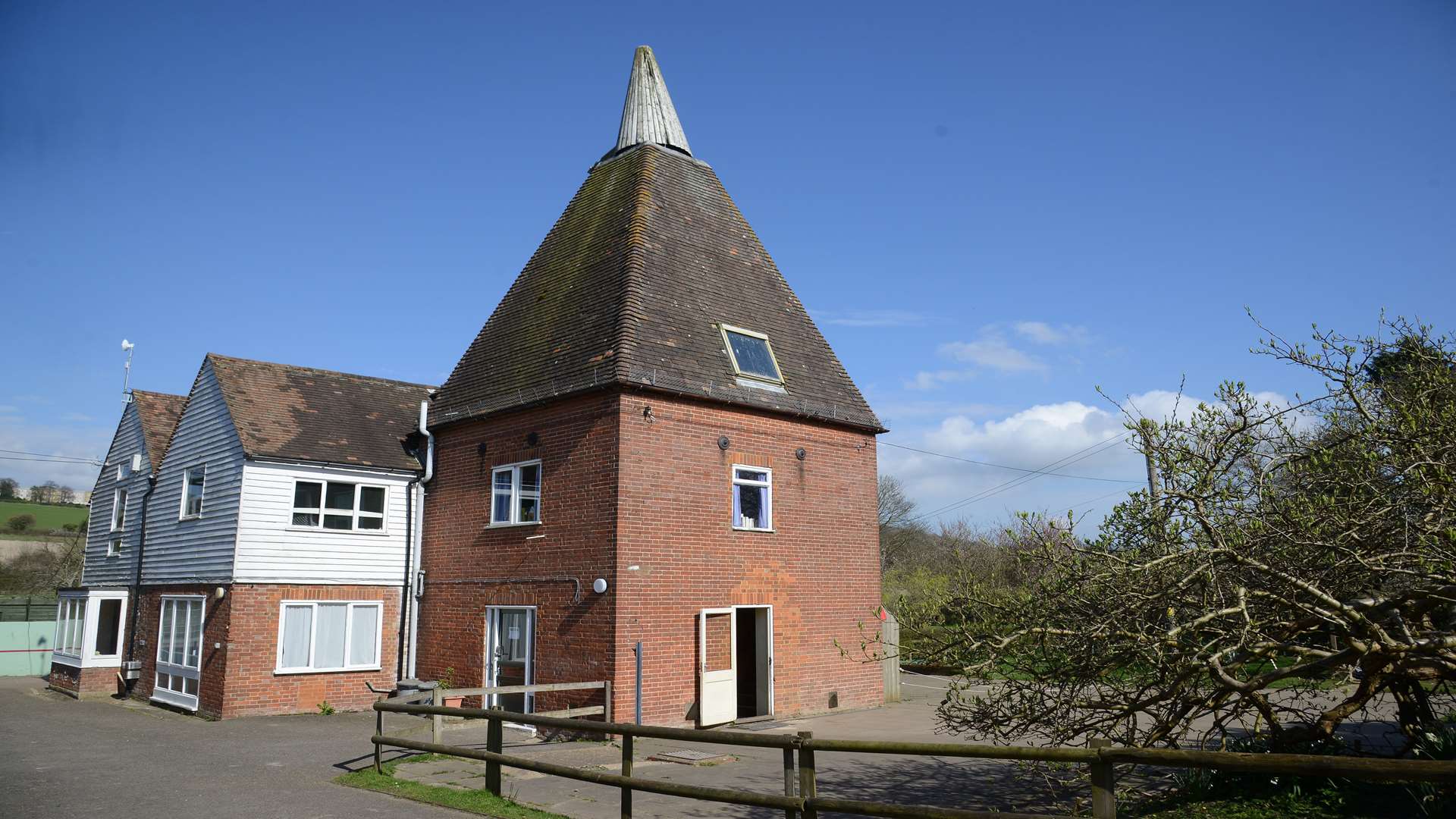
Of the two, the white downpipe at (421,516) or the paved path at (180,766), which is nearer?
the paved path at (180,766)

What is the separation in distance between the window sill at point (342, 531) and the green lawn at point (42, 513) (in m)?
55.0

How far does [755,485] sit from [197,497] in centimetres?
1227

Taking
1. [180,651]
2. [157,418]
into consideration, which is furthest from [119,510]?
[180,651]

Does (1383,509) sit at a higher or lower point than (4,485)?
lower

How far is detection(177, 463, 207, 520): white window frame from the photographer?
19594mm

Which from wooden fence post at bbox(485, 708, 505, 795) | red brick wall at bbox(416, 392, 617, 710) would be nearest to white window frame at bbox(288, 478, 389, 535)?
red brick wall at bbox(416, 392, 617, 710)

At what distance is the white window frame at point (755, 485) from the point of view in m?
16.5

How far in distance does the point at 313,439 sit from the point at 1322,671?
1795 cm

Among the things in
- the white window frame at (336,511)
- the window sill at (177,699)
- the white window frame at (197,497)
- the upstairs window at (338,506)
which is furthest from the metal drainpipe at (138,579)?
the white window frame at (336,511)

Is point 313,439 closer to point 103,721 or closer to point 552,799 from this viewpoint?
point 103,721

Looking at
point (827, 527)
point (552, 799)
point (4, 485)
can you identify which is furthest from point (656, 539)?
point (4, 485)

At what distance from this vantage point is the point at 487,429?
1816 cm

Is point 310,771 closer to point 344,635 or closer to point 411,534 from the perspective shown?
point 344,635

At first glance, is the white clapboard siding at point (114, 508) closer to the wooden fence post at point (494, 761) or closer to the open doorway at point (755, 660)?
the open doorway at point (755, 660)
